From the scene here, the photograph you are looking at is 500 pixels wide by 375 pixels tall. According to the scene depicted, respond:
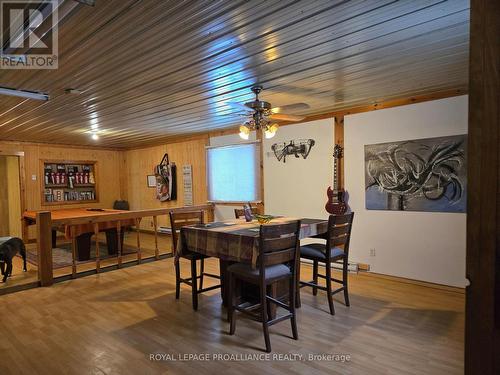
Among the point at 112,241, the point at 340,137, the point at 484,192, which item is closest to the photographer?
the point at 484,192

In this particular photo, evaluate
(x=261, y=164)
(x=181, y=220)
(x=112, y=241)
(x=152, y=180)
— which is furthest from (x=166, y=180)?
(x=181, y=220)

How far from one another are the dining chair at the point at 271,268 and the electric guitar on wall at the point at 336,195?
6.99 feet

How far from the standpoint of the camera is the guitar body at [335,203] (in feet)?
15.5

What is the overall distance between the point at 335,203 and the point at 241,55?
111 inches

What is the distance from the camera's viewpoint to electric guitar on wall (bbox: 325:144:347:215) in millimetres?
4723

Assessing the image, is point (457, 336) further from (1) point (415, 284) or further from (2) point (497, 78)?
(2) point (497, 78)

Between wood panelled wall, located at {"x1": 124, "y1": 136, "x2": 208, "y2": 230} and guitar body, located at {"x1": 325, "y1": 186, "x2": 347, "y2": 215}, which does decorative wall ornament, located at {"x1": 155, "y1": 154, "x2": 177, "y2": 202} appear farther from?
guitar body, located at {"x1": 325, "y1": 186, "x2": 347, "y2": 215}

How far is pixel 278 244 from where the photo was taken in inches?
104

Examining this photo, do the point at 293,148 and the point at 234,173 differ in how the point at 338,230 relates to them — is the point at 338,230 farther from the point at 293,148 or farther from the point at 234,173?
the point at 234,173

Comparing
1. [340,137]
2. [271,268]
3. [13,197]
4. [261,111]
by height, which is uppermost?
[261,111]

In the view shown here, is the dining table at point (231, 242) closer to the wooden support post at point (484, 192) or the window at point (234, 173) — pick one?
the wooden support post at point (484, 192)

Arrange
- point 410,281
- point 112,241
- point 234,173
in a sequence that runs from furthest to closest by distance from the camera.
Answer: point 234,173 → point 112,241 → point 410,281

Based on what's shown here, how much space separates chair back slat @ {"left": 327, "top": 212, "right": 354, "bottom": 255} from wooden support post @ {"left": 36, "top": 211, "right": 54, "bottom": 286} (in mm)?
3562

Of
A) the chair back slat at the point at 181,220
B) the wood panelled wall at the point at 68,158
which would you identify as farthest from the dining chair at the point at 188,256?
the wood panelled wall at the point at 68,158
